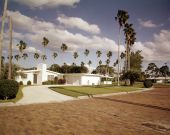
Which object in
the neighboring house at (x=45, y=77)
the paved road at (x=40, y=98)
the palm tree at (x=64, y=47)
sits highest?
the palm tree at (x=64, y=47)

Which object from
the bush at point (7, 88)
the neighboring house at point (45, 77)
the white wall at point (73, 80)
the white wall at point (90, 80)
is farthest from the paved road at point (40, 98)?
the white wall at point (73, 80)

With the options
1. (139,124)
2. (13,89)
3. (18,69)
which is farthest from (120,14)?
(139,124)

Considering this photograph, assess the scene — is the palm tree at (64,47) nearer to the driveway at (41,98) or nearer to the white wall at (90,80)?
the white wall at (90,80)

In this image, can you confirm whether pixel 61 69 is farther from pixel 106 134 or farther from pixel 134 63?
pixel 106 134

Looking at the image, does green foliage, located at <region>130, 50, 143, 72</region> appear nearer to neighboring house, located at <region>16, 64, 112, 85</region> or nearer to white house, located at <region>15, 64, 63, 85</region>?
neighboring house, located at <region>16, 64, 112, 85</region>

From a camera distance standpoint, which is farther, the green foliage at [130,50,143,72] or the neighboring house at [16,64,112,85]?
the green foliage at [130,50,143,72]

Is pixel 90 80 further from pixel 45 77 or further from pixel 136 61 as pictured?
pixel 136 61

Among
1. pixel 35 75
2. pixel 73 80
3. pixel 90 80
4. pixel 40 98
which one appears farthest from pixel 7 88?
pixel 90 80

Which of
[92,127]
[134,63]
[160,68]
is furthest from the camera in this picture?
[160,68]

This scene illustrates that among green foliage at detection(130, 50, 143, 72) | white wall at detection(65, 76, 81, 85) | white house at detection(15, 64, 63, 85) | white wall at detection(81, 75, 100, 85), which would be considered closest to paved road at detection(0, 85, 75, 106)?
white house at detection(15, 64, 63, 85)

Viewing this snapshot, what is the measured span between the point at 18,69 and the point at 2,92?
28.7 meters

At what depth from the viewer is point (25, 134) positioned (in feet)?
22.1

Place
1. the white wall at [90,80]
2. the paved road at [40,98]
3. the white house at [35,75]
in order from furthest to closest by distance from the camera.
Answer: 1. the white wall at [90,80]
2. the white house at [35,75]
3. the paved road at [40,98]

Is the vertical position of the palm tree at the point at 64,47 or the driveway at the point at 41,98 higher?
the palm tree at the point at 64,47
